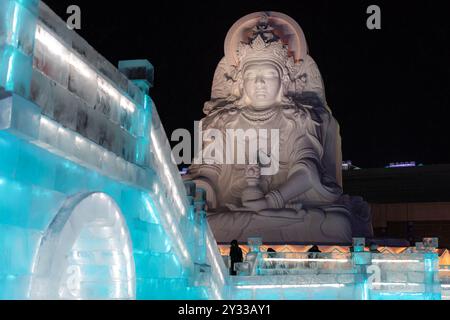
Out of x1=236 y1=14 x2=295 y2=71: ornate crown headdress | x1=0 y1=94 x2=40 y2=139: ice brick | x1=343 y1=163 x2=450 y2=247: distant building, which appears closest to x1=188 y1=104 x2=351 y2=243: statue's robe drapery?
x1=236 y1=14 x2=295 y2=71: ornate crown headdress

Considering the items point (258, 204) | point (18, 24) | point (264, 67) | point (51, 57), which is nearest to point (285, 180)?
point (258, 204)

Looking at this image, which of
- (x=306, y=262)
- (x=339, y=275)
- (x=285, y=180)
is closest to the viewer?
(x=339, y=275)

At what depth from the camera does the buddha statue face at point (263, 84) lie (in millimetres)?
11086

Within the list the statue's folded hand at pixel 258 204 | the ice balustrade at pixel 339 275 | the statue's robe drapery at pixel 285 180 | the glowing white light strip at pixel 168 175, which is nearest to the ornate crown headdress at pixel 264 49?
the statue's robe drapery at pixel 285 180

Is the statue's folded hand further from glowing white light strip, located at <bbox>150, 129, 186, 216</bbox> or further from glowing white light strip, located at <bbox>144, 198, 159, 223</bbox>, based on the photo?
glowing white light strip, located at <bbox>144, 198, 159, 223</bbox>

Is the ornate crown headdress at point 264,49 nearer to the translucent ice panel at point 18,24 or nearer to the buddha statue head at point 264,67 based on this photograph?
the buddha statue head at point 264,67

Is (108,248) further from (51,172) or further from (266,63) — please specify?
(266,63)

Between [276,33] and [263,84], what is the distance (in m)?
1.21

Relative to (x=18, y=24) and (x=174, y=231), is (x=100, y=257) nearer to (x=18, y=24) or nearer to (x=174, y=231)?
(x=174, y=231)

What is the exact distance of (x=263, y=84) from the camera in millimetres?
11062

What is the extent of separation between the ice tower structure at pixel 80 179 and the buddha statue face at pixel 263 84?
6620mm

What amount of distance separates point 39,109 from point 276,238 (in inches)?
298

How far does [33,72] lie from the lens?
8.66ft

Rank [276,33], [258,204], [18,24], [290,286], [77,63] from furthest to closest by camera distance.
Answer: [276,33] → [258,204] → [290,286] → [77,63] → [18,24]
